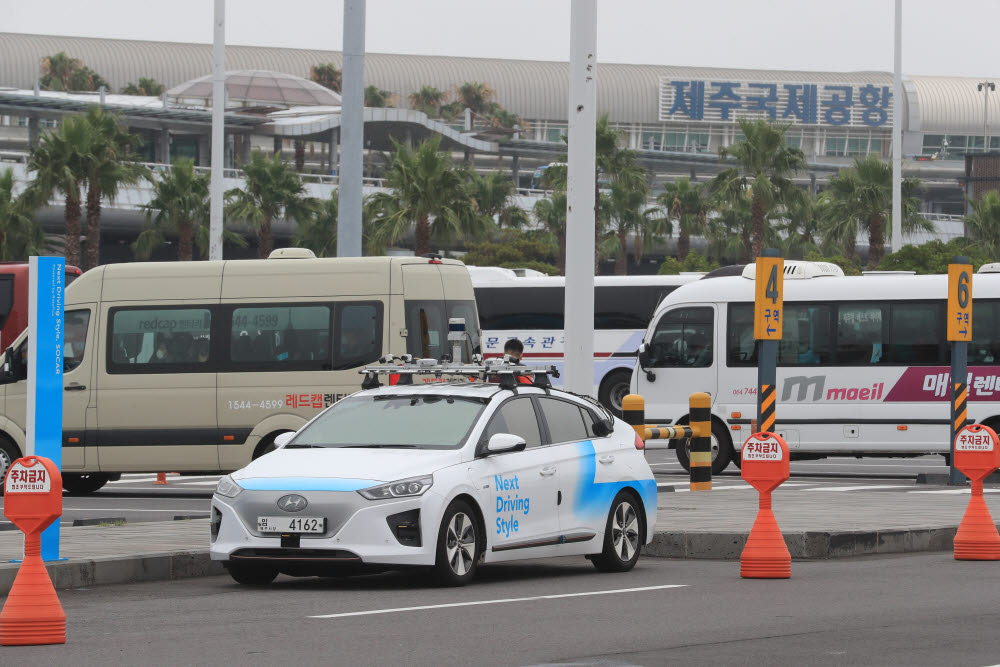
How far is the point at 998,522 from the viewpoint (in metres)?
16.4

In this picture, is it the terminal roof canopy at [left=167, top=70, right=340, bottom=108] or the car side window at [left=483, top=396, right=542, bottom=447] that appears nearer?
the car side window at [left=483, top=396, right=542, bottom=447]

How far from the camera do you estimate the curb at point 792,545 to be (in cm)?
1423

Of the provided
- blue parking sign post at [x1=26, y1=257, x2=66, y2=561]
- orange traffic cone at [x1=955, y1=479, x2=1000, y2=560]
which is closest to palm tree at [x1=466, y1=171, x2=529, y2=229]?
orange traffic cone at [x1=955, y1=479, x2=1000, y2=560]

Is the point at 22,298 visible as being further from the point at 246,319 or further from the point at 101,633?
the point at 101,633

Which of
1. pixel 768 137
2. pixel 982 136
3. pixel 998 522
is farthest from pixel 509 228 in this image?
pixel 982 136

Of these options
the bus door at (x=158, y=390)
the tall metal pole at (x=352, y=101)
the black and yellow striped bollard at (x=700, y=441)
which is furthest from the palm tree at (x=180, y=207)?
the black and yellow striped bollard at (x=700, y=441)

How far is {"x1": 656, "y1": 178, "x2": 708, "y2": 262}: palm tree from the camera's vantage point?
3250 inches

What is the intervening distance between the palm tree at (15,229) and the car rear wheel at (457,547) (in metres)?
49.7

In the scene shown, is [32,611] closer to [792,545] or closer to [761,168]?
[792,545]

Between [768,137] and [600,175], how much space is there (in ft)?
24.1

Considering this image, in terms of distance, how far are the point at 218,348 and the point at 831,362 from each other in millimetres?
10307

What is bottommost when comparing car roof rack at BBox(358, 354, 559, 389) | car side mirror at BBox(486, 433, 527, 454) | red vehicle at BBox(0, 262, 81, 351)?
car side mirror at BBox(486, 433, 527, 454)

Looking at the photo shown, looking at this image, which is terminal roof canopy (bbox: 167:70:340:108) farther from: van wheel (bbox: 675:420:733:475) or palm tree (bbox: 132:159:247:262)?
van wheel (bbox: 675:420:733:475)

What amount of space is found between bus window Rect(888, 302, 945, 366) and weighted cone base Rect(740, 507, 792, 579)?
1447 cm
